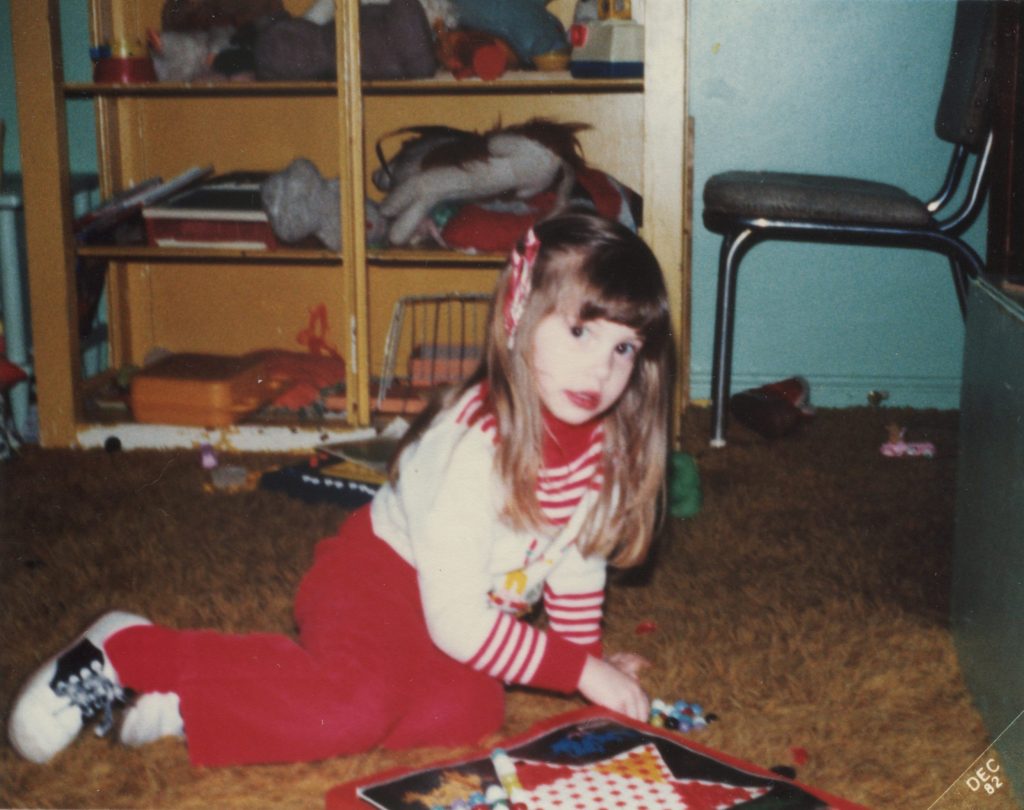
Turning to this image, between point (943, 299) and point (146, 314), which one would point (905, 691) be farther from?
point (146, 314)

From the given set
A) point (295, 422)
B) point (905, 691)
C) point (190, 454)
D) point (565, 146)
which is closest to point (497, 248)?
point (565, 146)

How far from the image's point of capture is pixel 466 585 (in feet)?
3.11

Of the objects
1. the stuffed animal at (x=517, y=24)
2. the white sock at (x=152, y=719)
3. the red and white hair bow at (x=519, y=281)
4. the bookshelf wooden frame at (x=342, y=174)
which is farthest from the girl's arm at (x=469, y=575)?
the stuffed animal at (x=517, y=24)

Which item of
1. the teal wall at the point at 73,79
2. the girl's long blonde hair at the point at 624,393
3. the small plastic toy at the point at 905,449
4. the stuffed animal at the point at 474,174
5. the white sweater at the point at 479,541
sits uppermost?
the teal wall at the point at 73,79

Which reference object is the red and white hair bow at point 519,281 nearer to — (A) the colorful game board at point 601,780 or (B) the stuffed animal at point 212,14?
(A) the colorful game board at point 601,780

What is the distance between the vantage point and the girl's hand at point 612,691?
97cm

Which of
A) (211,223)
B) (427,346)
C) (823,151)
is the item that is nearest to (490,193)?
(427,346)

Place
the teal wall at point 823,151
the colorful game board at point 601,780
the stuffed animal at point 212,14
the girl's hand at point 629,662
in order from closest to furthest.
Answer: the colorful game board at point 601,780 < the girl's hand at point 629,662 < the stuffed animal at point 212,14 < the teal wall at point 823,151

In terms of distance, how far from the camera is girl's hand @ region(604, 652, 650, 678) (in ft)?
3.56

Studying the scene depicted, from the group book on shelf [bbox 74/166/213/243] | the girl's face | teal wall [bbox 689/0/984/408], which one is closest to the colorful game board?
the girl's face

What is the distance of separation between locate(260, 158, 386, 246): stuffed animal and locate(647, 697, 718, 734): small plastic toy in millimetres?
1129

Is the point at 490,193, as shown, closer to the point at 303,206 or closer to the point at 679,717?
the point at 303,206

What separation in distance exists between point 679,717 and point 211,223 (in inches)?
50.9

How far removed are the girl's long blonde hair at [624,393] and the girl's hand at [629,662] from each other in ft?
0.36
